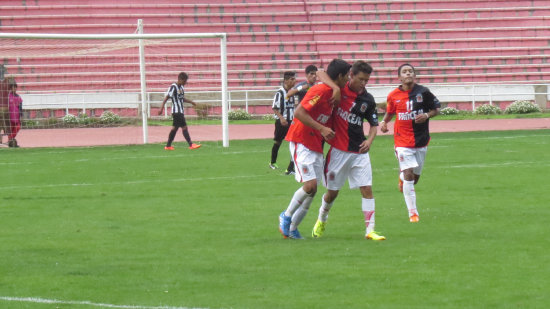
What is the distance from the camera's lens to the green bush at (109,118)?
27.1 meters

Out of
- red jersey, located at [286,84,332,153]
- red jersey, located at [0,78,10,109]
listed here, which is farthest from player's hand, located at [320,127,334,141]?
red jersey, located at [0,78,10,109]

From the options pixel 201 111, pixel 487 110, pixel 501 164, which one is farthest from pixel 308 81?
pixel 487 110

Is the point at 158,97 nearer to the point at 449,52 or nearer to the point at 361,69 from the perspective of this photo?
the point at 449,52

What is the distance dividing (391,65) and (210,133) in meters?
14.1

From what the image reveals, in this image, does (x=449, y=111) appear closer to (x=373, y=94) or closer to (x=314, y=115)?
(x=373, y=94)

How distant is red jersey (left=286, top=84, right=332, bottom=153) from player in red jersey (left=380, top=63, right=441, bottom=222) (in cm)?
211

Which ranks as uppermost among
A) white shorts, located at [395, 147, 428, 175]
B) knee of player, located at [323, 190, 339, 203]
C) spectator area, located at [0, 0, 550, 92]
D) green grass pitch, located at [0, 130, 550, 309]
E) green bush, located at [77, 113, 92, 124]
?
spectator area, located at [0, 0, 550, 92]

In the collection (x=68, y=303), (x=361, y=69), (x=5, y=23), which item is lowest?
(x=68, y=303)

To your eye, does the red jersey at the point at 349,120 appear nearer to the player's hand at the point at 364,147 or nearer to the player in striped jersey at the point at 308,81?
the player's hand at the point at 364,147

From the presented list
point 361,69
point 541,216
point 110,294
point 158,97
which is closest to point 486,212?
point 541,216

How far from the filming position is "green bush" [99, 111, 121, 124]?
27141mm

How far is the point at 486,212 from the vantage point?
12.5 meters

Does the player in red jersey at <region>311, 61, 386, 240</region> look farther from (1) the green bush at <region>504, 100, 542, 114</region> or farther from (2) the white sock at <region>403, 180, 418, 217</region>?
(1) the green bush at <region>504, 100, 542, 114</region>

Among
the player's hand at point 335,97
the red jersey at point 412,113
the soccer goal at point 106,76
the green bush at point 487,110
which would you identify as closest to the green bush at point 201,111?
the soccer goal at point 106,76
